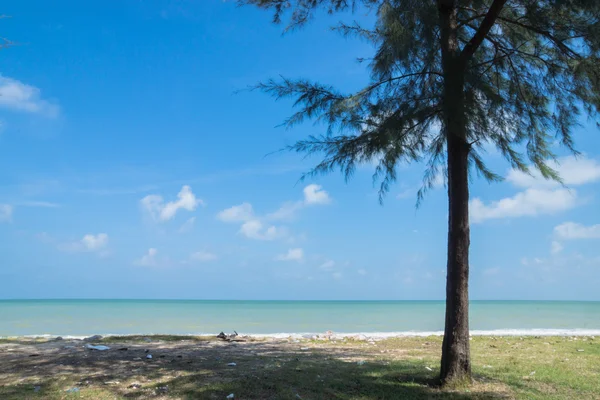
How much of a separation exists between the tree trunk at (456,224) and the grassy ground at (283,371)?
1.16 ft

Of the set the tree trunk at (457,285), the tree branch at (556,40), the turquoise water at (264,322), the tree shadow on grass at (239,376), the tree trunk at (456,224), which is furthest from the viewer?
the turquoise water at (264,322)

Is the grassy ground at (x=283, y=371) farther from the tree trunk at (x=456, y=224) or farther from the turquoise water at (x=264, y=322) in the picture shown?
the turquoise water at (x=264, y=322)

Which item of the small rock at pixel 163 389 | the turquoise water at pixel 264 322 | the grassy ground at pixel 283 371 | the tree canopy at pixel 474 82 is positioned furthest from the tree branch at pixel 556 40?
the turquoise water at pixel 264 322

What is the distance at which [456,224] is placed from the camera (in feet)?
19.1

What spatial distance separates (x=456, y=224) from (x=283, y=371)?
9.80 feet

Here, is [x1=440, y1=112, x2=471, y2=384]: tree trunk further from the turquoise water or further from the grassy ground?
the turquoise water

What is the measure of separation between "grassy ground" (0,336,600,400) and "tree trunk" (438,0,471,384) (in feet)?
1.16

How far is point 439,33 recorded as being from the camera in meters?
5.89

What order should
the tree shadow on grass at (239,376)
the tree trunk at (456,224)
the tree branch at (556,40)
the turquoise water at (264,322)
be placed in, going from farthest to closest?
the turquoise water at (264,322) → the tree branch at (556,40) → the tree trunk at (456,224) → the tree shadow on grass at (239,376)

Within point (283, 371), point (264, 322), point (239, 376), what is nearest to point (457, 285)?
point (283, 371)

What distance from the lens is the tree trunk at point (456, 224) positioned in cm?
550

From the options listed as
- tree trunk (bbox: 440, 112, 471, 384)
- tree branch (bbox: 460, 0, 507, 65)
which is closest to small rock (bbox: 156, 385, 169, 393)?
tree trunk (bbox: 440, 112, 471, 384)

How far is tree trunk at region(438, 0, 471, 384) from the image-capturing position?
5500mm

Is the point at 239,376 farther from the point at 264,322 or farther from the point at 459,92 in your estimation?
the point at 264,322
